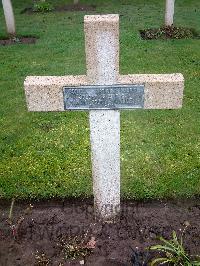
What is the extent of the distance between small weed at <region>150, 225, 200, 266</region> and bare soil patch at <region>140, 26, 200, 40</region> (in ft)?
26.4

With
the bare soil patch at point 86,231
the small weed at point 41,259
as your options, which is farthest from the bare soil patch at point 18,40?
the small weed at point 41,259

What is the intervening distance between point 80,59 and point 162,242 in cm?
641

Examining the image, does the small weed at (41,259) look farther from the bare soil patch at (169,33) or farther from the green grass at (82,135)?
the bare soil patch at (169,33)

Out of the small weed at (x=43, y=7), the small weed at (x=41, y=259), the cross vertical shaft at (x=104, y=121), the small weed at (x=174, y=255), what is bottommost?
the small weed at (x=43, y=7)

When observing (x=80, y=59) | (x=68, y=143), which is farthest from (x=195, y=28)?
(x=68, y=143)

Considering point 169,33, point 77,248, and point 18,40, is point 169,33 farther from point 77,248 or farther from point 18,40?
point 77,248

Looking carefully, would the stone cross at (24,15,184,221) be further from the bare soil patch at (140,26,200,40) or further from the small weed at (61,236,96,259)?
the bare soil patch at (140,26,200,40)

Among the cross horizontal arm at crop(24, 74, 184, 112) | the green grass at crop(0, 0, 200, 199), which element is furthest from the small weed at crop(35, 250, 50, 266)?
the cross horizontal arm at crop(24, 74, 184, 112)

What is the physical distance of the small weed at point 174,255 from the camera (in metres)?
4.17

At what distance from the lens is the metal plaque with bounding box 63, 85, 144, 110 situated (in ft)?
12.8

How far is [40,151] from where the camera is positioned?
6391 mm

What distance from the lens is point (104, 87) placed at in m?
3.89

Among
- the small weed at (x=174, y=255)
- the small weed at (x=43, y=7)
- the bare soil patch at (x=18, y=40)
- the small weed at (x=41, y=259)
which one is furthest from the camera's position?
the small weed at (x=43, y=7)

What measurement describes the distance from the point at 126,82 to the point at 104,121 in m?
0.49
